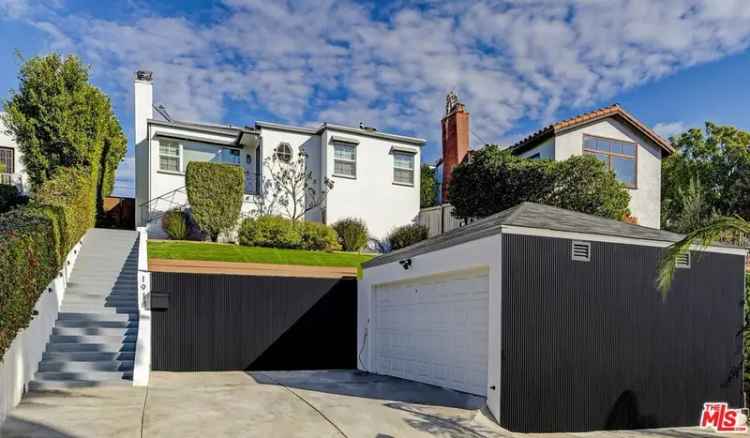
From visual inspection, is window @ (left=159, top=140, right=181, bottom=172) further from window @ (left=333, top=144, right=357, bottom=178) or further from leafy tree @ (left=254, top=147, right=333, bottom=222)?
window @ (left=333, top=144, right=357, bottom=178)

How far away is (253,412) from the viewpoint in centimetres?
697

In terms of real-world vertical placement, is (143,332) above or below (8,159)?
below

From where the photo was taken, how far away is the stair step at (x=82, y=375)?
8062mm

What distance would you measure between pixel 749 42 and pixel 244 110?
17427 millimetres

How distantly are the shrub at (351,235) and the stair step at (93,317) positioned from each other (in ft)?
30.3

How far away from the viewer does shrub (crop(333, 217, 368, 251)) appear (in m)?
18.8

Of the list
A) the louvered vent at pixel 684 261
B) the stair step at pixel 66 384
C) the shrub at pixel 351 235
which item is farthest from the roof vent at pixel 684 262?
the shrub at pixel 351 235

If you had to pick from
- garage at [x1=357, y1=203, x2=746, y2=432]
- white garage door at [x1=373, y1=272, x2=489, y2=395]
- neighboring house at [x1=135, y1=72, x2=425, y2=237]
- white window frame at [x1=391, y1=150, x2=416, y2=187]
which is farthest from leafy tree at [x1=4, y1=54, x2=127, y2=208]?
garage at [x1=357, y1=203, x2=746, y2=432]

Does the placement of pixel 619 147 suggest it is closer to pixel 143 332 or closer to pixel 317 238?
pixel 317 238

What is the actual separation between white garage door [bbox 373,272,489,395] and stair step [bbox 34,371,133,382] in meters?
5.40

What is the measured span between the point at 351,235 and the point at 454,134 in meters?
6.66

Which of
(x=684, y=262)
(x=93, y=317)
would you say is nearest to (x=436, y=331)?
(x=684, y=262)

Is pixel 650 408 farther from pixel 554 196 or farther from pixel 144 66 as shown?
pixel 144 66

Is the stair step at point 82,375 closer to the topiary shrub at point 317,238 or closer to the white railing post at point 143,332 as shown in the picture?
the white railing post at point 143,332
